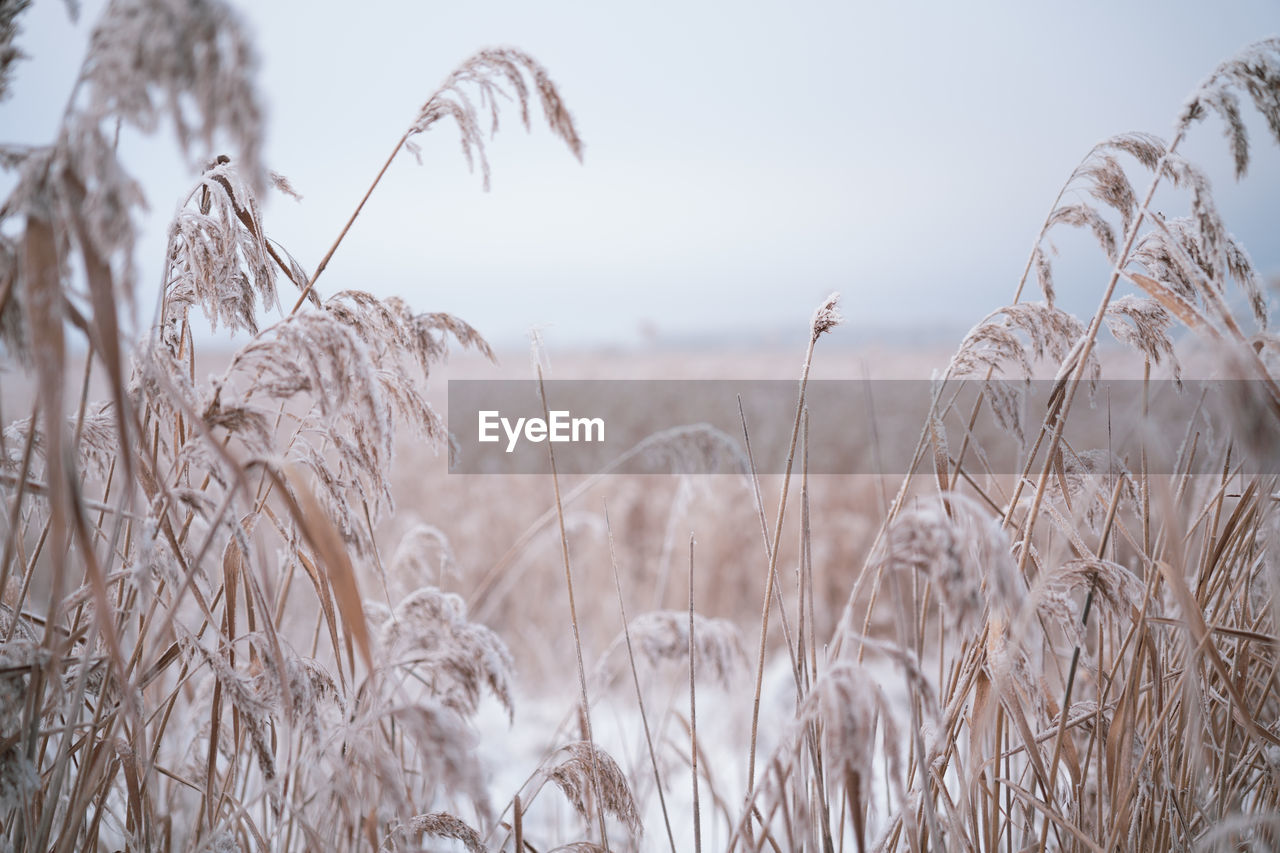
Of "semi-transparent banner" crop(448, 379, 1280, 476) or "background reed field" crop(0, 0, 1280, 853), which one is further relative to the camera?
"semi-transparent banner" crop(448, 379, 1280, 476)

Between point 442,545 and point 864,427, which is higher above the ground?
point 864,427

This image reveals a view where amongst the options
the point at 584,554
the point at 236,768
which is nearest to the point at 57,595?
the point at 236,768

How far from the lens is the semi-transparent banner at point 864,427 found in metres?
1.05

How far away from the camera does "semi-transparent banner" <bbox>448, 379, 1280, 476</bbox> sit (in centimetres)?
105

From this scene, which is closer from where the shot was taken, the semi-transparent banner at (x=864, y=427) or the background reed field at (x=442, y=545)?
the background reed field at (x=442, y=545)

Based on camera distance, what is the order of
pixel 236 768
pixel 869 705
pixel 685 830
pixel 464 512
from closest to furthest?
pixel 869 705 → pixel 236 768 → pixel 685 830 → pixel 464 512

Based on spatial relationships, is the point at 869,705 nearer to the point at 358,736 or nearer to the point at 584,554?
the point at 358,736

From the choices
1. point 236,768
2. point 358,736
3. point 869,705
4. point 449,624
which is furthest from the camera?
point 449,624

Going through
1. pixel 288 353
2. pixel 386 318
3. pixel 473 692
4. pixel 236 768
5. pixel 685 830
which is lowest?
pixel 685 830

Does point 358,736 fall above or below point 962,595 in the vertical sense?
below

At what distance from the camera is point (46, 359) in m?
0.59

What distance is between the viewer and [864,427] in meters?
7.00

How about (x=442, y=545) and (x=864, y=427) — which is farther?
(x=864, y=427)

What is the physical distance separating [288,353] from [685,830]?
1927 millimetres
